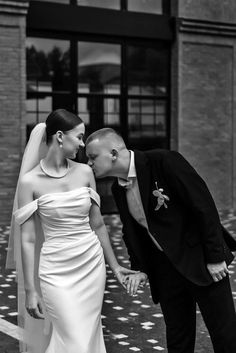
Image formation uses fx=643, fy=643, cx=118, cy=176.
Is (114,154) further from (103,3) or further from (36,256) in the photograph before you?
(103,3)

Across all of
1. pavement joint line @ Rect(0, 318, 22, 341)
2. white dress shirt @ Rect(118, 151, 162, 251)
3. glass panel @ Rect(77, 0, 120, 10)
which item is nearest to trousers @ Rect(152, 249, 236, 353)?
white dress shirt @ Rect(118, 151, 162, 251)

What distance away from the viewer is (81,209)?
Answer: 3885mm

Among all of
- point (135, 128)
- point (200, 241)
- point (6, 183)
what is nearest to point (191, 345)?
point (200, 241)

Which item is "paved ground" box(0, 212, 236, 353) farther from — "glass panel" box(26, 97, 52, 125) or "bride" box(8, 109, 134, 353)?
"glass panel" box(26, 97, 52, 125)

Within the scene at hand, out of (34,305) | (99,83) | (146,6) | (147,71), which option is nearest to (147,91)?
(147,71)

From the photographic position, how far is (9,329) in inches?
238

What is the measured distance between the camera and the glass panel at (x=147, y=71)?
49.3 feet

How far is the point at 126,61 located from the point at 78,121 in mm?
11343

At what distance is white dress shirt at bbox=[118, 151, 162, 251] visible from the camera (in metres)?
3.82

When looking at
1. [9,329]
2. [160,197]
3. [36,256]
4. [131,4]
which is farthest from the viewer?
[131,4]

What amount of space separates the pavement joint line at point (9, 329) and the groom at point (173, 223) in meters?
2.30

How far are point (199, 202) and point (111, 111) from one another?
1124 centimetres

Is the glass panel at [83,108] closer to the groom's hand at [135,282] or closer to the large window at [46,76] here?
the large window at [46,76]

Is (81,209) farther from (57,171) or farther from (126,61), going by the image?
(126,61)
